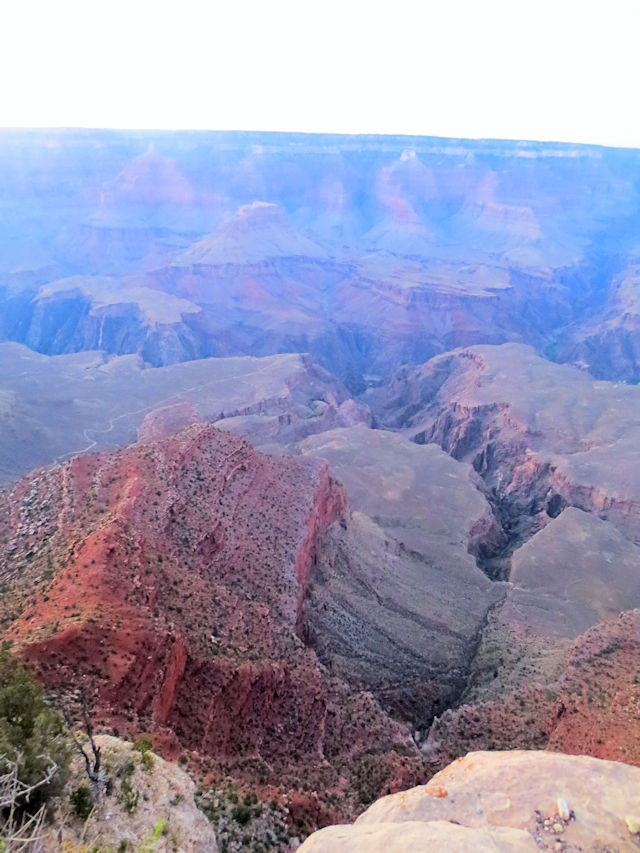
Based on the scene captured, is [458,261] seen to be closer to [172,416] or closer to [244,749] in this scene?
[172,416]

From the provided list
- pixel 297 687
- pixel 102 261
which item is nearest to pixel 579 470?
pixel 297 687

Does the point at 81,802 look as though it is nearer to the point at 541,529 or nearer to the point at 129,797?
the point at 129,797

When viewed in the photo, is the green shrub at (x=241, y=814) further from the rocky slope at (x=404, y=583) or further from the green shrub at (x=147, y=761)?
the rocky slope at (x=404, y=583)

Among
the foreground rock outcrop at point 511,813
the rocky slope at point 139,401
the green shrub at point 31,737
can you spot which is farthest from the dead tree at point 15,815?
the rocky slope at point 139,401

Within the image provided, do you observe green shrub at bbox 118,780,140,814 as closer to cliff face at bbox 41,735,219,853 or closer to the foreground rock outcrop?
cliff face at bbox 41,735,219,853

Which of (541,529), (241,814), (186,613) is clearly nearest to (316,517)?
(186,613)
